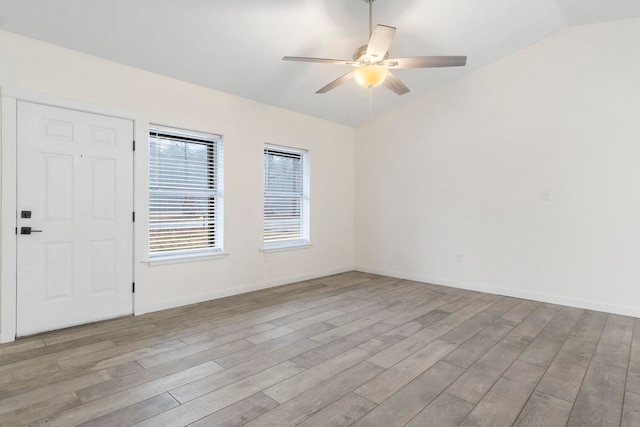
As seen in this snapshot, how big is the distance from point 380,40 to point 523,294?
363 cm

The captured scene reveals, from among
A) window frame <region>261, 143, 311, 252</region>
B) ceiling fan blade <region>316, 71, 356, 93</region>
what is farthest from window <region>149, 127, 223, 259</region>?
ceiling fan blade <region>316, 71, 356, 93</region>

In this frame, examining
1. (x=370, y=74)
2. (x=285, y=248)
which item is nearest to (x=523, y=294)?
(x=285, y=248)

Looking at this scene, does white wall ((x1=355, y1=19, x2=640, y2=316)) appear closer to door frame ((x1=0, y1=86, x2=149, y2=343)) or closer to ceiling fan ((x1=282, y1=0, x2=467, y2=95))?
→ ceiling fan ((x1=282, y1=0, x2=467, y2=95))

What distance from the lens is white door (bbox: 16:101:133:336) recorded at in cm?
297

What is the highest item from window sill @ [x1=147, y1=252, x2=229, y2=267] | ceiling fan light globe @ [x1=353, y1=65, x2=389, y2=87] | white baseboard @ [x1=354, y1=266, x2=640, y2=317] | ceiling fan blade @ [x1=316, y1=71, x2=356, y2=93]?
ceiling fan blade @ [x1=316, y1=71, x2=356, y2=93]

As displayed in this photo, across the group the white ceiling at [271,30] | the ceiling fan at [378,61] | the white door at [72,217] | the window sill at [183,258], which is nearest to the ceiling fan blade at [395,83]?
the ceiling fan at [378,61]

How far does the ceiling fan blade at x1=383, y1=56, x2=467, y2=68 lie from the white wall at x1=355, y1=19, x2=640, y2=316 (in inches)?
74.2

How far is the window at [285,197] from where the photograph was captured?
4930 mm

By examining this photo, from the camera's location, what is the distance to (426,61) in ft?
9.23

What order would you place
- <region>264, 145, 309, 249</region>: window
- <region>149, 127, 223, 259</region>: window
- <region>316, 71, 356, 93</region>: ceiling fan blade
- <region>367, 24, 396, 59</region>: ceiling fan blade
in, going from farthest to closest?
<region>264, 145, 309, 249</region>: window, <region>149, 127, 223, 259</region>: window, <region>316, 71, 356, 93</region>: ceiling fan blade, <region>367, 24, 396, 59</region>: ceiling fan blade

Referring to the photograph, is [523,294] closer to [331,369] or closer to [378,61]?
[331,369]

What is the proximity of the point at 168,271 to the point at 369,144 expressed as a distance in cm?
381

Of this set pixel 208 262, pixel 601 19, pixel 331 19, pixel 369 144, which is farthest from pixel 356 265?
pixel 601 19

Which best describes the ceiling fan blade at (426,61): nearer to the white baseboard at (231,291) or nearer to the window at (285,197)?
Result: the window at (285,197)
